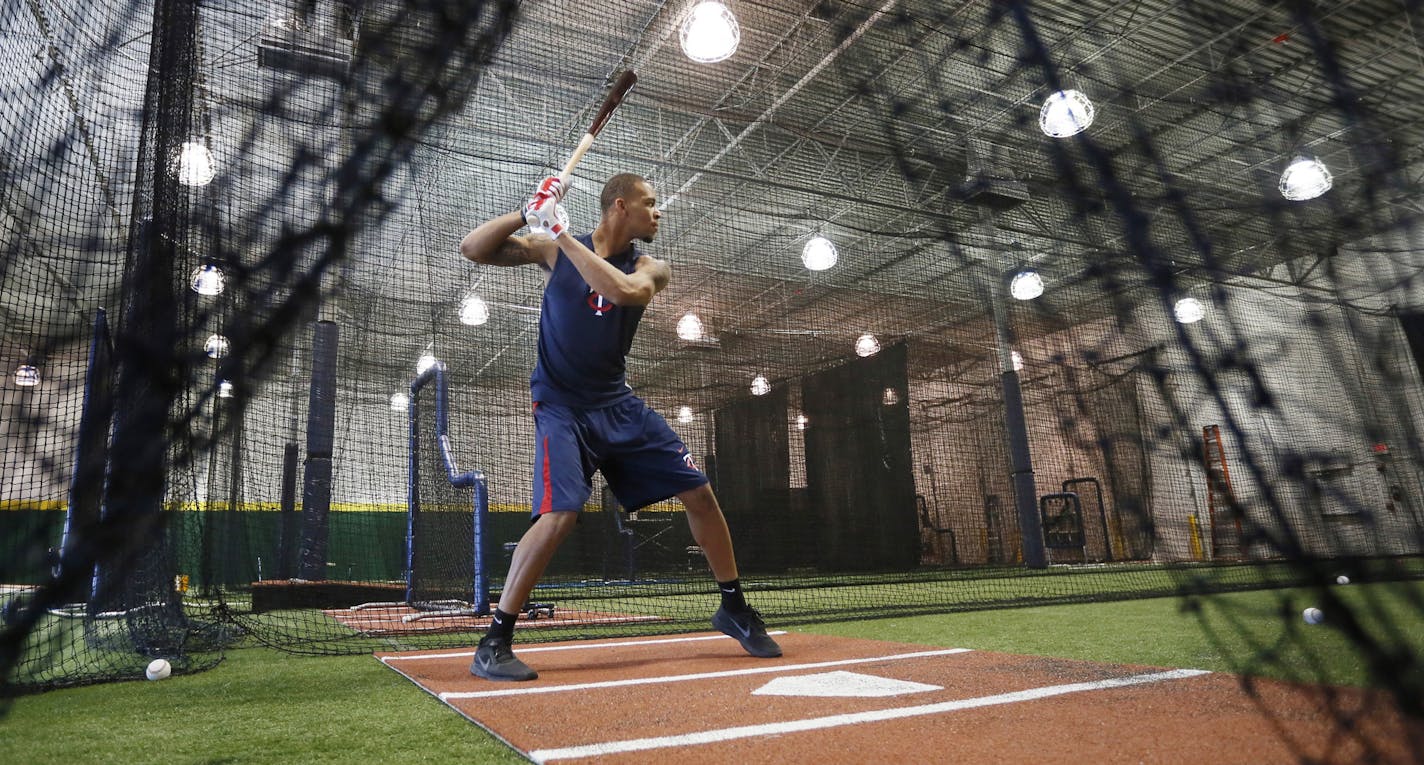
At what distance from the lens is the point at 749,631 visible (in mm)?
→ 2961

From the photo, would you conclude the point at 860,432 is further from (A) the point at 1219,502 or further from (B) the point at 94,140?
(A) the point at 1219,502

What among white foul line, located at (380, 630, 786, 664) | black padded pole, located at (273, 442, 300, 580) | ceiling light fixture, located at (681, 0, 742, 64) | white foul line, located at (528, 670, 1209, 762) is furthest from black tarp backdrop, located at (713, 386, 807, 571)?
white foul line, located at (528, 670, 1209, 762)

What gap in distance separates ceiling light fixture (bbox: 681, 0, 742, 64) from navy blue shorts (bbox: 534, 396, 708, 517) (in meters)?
4.75

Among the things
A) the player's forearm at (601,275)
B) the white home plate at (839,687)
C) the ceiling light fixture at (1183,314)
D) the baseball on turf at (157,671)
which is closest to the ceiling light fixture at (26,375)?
the baseball on turf at (157,671)

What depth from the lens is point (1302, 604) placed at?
3.91 ft

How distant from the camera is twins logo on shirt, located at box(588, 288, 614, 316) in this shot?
282cm

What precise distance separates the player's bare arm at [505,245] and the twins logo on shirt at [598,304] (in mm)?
215

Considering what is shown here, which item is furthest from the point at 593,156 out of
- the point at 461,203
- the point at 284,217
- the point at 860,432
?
the point at 284,217

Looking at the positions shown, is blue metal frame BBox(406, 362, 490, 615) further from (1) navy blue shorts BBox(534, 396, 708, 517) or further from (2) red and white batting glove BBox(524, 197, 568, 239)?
(2) red and white batting glove BBox(524, 197, 568, 239)

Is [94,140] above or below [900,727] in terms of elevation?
above

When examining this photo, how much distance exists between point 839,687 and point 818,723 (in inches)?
18.7

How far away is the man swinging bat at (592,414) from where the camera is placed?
2631mm

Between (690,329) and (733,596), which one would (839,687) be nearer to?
(733,596)

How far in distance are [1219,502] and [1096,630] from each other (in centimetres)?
267
